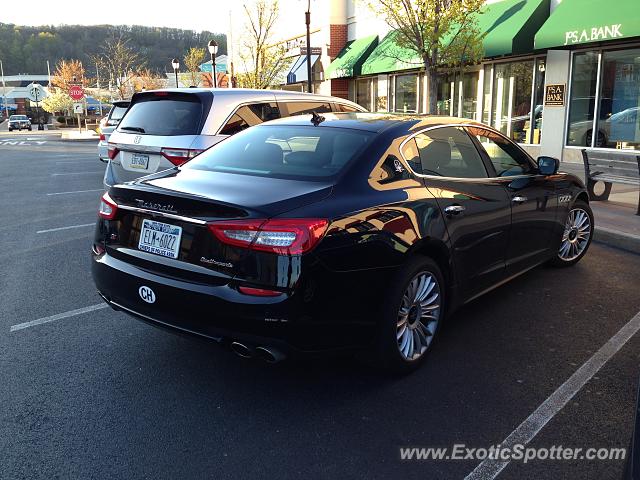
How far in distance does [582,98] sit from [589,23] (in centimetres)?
249

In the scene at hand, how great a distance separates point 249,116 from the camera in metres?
6.99

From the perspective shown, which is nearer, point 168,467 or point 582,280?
point 168,467

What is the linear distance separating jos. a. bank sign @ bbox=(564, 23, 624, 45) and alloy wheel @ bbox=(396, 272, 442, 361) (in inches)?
386

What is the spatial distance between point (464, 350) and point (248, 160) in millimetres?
2053

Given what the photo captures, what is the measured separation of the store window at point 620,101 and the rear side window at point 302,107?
8.35 meters

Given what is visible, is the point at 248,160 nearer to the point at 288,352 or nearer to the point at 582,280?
the point at 288,352

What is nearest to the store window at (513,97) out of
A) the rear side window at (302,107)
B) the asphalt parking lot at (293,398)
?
the rear side window at (302,107)

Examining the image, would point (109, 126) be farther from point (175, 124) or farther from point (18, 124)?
point (18, 124)

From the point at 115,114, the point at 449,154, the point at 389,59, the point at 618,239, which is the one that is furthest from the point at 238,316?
the point at 389,59

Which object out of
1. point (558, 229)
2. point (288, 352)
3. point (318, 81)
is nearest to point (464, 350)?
point (288, 352)

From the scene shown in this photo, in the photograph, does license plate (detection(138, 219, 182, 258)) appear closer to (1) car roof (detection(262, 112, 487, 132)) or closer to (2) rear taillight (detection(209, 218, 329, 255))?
(2) rear taillight (detection(209, 218, 329, 255))

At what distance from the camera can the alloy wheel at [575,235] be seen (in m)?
5.95

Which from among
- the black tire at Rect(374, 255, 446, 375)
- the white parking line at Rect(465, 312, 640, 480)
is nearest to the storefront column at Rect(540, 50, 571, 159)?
the white parking line at Rect(465, 312, 640, 480)

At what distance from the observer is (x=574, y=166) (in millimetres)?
13891
